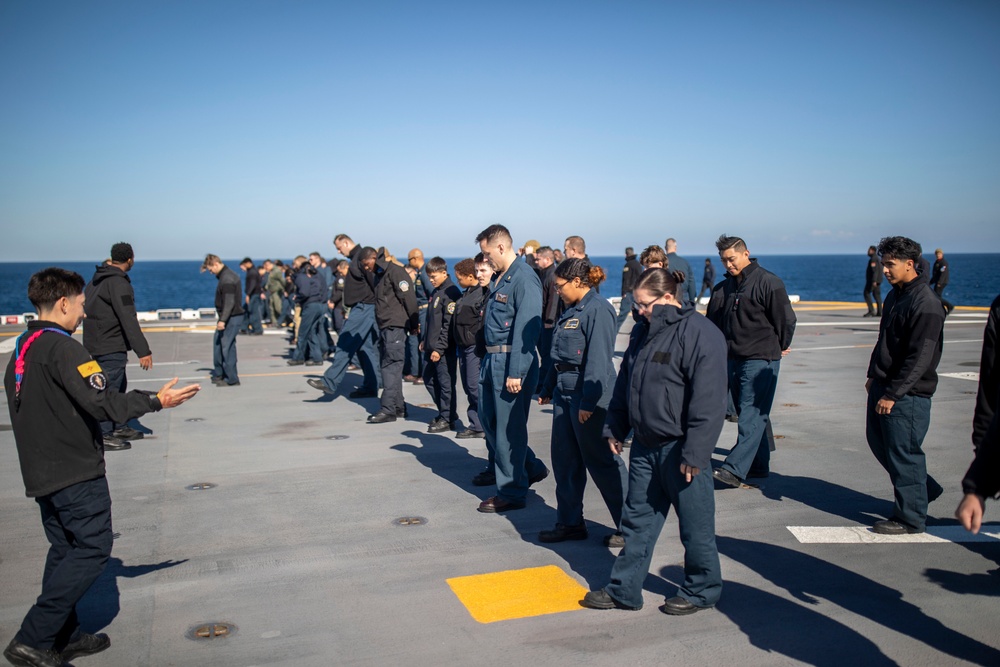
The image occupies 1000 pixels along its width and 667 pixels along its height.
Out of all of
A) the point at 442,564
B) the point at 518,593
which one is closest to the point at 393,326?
the point at 442,564

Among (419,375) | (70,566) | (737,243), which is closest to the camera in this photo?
(70,566)

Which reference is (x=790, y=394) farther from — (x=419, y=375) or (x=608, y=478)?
(x=608, y=478)

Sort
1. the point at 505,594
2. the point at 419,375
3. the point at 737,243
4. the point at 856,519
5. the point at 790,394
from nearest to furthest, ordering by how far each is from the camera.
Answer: the point at 505,594 → the point at 856,519 → the point at 737,243 → the point at 790,394 → the point at 419,375

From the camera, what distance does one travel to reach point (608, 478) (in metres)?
5.34

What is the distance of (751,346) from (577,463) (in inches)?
82.3

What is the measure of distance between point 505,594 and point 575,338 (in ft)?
Result: 5.51

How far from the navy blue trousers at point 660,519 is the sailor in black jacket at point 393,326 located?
5.64m

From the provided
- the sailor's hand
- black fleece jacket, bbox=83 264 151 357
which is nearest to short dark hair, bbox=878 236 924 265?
the sailor's hand

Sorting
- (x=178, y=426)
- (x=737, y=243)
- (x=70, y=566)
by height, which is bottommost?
(x=178, y=426)

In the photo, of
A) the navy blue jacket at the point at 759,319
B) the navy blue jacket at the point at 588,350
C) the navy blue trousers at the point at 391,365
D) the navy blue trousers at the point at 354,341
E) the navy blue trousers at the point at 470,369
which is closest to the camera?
the navy blue jacket at the point at 588,350

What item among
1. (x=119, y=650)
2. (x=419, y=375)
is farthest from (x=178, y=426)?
(x=119, y=650)

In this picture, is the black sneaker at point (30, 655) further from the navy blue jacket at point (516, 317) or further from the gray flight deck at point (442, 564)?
the navy blue jacket at point (516, 317)

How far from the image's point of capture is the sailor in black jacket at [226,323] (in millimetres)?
11844

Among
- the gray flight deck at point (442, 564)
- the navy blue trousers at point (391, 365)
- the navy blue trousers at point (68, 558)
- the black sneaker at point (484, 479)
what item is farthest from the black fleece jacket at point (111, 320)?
the navy blue trousers at point (68, 558)
